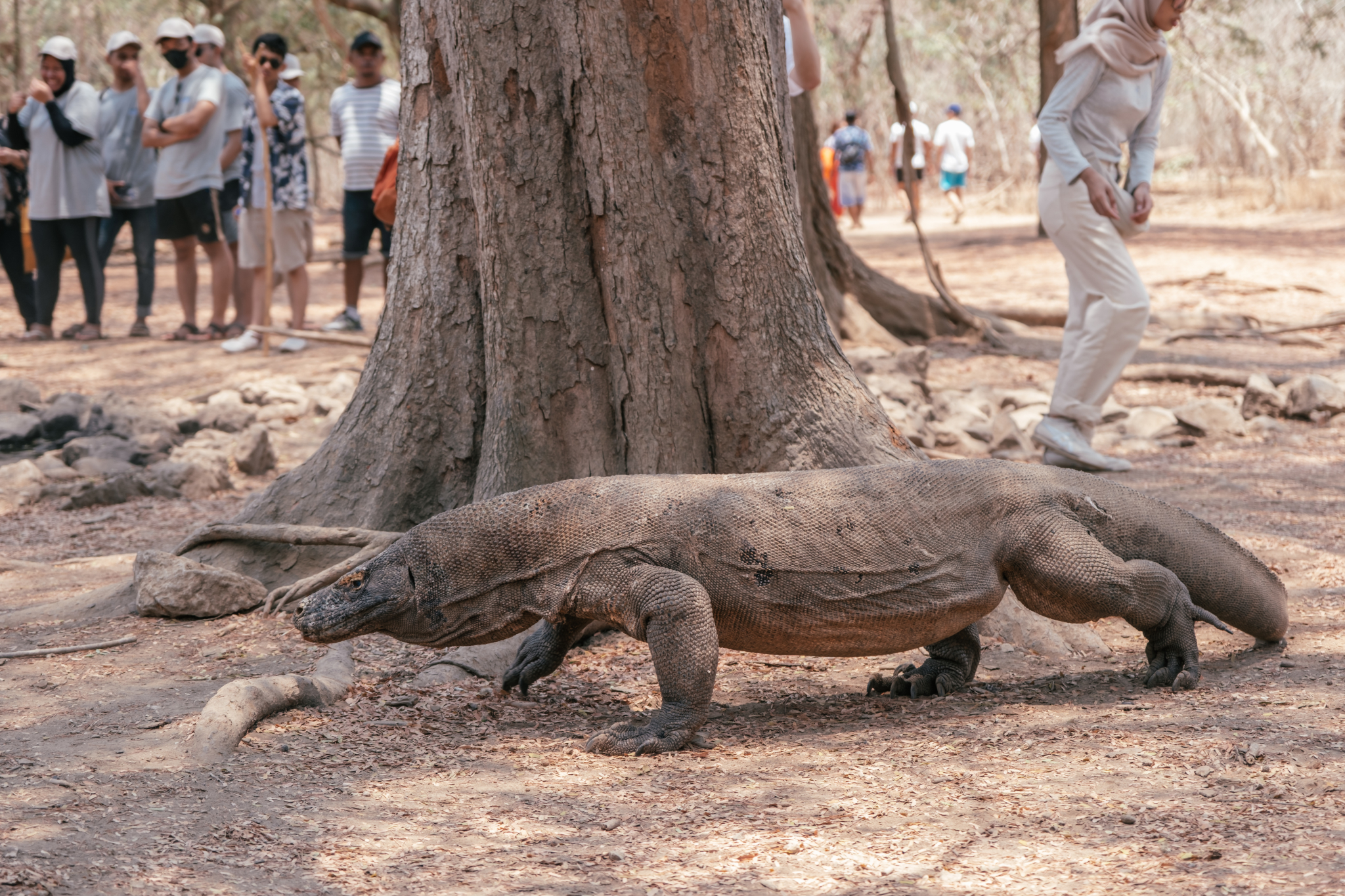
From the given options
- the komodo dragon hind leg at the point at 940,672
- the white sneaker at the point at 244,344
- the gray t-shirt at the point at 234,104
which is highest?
the gray t-shirt at the point at 234,104

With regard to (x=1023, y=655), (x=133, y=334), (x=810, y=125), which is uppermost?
(x=810, y=125)

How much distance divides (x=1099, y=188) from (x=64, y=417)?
20.4 feet

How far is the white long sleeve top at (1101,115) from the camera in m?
5.92

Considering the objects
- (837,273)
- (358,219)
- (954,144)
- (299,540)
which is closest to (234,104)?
(358,219)

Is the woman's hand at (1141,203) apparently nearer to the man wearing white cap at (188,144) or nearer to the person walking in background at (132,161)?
the man wearing white cap at (188,144)

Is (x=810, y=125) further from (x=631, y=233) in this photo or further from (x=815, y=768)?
(x=815, y=768)

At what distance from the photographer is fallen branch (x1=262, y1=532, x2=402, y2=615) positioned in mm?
4086

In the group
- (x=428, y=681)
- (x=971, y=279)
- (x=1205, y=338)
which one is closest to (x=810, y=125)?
(x=1205, y=338)

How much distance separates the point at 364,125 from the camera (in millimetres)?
9617

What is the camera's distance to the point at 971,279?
1510 cm

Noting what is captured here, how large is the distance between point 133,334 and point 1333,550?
9.83 metres

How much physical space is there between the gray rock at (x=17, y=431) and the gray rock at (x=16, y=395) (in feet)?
1.45

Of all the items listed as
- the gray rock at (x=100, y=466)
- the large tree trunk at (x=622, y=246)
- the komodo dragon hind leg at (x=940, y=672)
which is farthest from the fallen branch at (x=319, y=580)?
the gray rock at (x=100, y=466)

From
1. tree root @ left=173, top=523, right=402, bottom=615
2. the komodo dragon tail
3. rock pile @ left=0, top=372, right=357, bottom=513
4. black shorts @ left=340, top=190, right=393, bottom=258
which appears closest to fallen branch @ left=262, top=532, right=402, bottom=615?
tree root @ left=173, top=523, right=402, bottom=615
